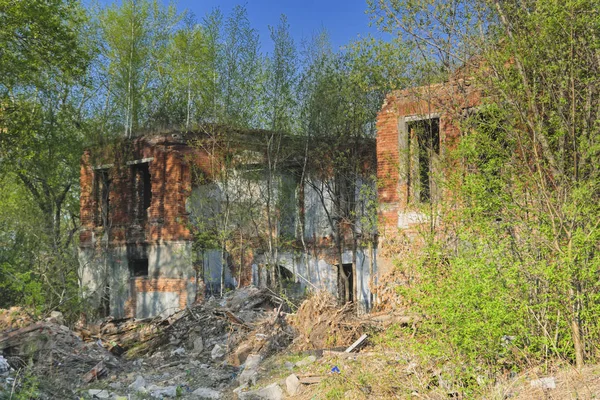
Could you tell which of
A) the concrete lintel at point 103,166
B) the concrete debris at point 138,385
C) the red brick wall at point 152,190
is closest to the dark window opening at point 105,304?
the red brick wall at point 152,190

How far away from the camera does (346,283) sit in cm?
1855

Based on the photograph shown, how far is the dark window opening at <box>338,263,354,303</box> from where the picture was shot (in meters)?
18.5

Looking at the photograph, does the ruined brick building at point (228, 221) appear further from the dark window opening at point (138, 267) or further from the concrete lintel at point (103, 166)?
the concrete lintel at point (103, 166)

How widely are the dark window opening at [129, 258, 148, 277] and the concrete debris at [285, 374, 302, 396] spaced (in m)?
12.2

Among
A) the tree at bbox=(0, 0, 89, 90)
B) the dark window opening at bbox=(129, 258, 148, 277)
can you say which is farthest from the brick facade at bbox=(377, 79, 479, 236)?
the dark window opening at bbox=(129, 258, 148, 277)

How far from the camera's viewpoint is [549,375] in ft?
24.2

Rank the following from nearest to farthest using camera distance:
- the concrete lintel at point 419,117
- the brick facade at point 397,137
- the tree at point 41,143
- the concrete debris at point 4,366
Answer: the concrete debris at point 4,366 → the brick facade at point 397,137 → the concrete lintel at point 419,117 → the tree at point 41,143

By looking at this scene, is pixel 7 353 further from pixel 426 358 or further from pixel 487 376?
pixel 487 376

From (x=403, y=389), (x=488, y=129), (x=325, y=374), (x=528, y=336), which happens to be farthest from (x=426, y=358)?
(x=488, y=129)

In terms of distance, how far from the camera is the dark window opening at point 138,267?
20.9 m

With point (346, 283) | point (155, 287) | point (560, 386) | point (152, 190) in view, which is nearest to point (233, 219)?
point (152, 190)

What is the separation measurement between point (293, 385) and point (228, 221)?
10815 mm

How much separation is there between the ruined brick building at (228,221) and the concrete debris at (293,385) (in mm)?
8593

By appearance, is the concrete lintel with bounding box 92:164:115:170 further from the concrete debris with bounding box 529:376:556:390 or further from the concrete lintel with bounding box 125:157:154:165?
the concrete debris with bounding box 529:376:556:390
